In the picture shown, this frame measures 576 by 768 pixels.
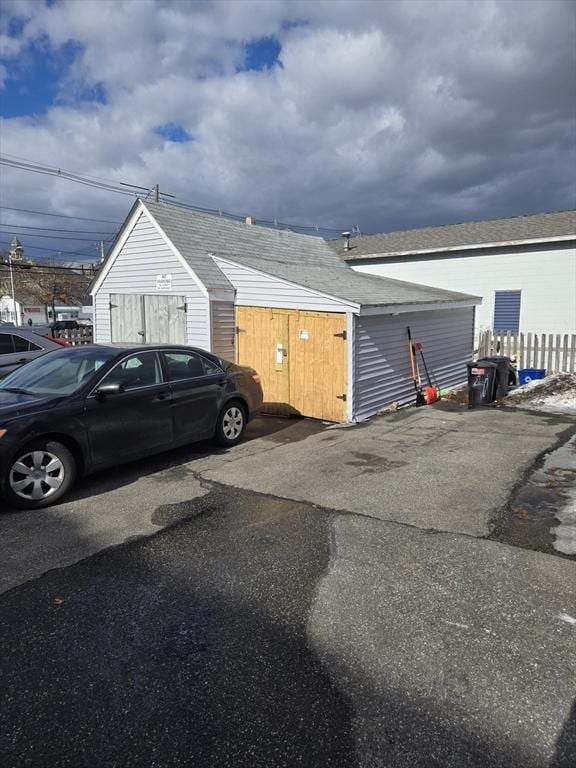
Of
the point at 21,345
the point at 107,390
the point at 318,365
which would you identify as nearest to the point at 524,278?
the point at 318,365

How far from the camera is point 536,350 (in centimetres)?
1363

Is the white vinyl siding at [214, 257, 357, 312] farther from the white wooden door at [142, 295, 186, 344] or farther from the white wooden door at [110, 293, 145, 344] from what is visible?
the white wooden door at [110, 293, 145, 344]

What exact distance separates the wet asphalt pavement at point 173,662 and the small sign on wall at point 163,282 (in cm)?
813

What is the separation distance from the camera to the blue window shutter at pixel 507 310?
17547 millimetres

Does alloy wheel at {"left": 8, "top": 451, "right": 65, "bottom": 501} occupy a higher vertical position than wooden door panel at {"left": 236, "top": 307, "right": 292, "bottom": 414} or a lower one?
lower

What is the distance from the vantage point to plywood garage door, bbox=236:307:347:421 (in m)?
9.52

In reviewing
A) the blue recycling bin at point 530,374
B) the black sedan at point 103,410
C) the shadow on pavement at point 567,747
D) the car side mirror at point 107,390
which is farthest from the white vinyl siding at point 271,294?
the shadow on pavement at point 567,747

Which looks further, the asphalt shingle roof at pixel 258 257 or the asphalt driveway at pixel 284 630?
the asphalt shingle roof at pixel 258 257

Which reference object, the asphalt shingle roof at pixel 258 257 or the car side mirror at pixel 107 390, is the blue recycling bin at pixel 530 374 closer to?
the asphalt shingle roof at pixel 258 257

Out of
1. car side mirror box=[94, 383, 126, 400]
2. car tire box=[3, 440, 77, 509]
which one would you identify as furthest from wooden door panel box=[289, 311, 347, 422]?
car tire box=[3, 440, 77, 509]

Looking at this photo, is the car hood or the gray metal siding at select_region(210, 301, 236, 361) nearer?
the car hood

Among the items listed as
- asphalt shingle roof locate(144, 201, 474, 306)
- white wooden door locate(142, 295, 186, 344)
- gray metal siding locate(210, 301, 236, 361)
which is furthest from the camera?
white wooden door locate(142, 295, 186, 344)

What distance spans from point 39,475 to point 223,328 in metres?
6.23

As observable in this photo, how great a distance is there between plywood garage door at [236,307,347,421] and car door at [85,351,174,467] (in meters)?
3.68
